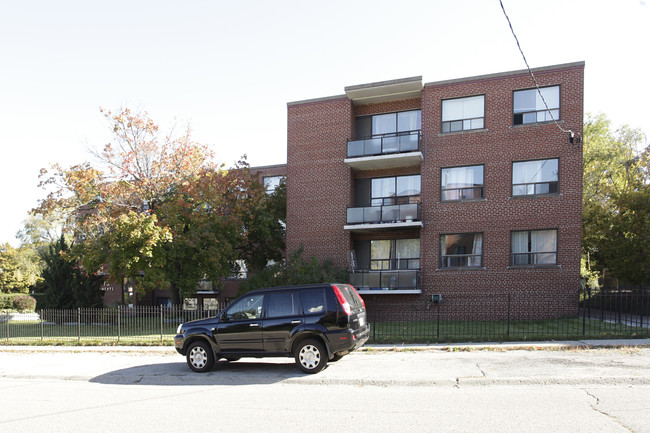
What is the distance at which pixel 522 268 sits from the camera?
19.9m

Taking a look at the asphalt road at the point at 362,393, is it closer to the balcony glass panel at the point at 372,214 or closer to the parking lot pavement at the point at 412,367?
the parking lot pavement at the point at 412,367

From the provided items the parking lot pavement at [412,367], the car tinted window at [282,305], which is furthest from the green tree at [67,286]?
the car tinted window at [282,305]

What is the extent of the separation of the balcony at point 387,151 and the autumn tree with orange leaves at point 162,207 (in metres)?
5.80

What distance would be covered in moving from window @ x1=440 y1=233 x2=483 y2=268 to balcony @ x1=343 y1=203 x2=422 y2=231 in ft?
5.22

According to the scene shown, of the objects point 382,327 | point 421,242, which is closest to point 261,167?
point 421,242

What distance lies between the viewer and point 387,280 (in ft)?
68.9

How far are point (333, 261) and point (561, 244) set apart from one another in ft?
32.6

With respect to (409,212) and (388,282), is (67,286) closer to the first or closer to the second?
(388,282)

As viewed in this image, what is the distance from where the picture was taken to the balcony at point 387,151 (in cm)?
2142

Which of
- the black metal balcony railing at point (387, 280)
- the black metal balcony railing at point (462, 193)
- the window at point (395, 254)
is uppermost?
the black metal balcony railing at point (462, 193)

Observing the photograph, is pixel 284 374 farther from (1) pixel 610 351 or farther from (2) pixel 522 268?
(2) pixel 522 268

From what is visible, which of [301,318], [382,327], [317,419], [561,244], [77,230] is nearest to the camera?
[317,419]

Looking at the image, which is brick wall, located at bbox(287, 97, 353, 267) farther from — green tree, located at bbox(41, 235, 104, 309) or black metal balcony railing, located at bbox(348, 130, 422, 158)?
green tree, located at bbox(41, 235, 104, 309)

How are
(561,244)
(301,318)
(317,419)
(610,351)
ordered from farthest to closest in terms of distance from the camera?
(561,244)
(610,351)
(301,318)
(317,419)
